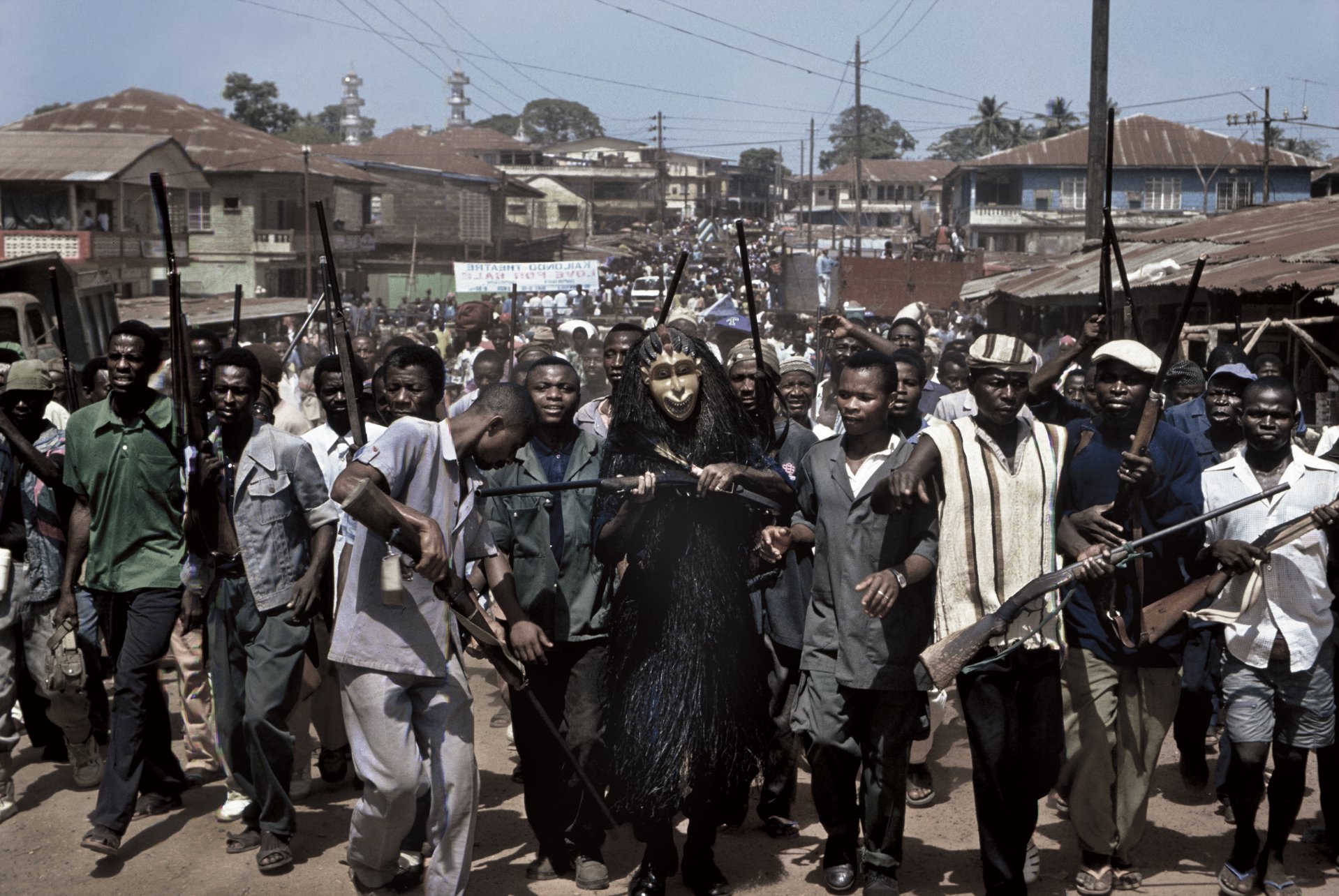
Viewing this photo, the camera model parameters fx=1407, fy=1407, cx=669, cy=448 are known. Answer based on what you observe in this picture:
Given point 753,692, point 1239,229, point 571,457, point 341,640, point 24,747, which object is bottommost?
point 24,747

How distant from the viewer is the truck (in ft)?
55.3

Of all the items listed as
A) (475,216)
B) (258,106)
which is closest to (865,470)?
(475,216)

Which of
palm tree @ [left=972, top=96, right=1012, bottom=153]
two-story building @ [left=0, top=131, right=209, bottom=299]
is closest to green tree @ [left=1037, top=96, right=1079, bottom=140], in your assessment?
palm tree @ [left=972, top=96, right=1012, bottom=153]

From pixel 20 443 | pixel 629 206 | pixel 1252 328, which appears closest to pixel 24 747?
pixel 20 443

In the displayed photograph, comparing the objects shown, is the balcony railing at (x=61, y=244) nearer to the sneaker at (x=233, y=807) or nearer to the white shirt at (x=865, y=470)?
the sneaker at (x=233, y=807)

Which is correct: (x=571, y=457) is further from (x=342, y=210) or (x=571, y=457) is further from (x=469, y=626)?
(x=342, y=210)

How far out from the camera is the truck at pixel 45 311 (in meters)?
16.8

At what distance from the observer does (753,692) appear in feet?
17.0

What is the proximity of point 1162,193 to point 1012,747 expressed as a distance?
58.5m

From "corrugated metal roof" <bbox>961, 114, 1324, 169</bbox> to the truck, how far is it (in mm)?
41233

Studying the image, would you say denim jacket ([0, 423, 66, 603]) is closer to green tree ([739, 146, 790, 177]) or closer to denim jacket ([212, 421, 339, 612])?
denim jacket ([212, 421, 339, 612])

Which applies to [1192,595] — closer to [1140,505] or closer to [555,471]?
[1140,505]

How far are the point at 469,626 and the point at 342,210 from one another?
5200 cm

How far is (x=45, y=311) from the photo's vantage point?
69.5ft
